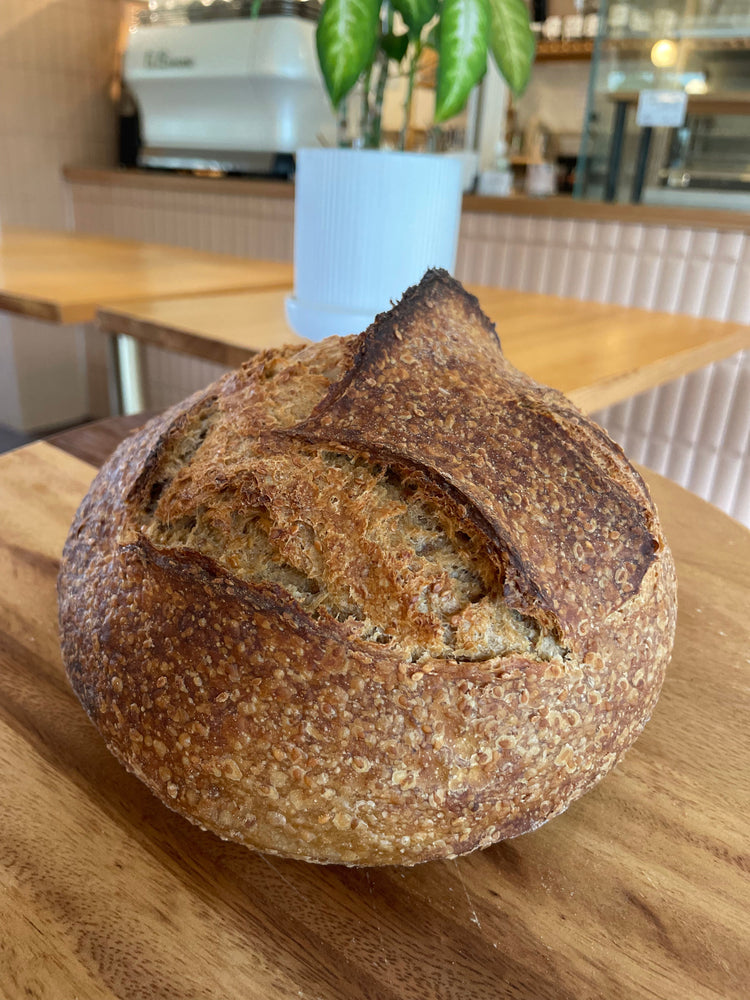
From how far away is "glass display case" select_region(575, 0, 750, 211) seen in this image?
1.89m

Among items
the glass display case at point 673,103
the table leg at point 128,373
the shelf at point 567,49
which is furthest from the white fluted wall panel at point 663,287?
the shelf at point 567,49

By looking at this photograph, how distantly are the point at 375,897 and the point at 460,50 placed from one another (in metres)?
0.90

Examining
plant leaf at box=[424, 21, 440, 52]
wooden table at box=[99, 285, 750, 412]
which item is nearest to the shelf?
wooden table at box=[99, 285, 750, 412]

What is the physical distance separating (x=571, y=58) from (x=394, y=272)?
3.30 meters

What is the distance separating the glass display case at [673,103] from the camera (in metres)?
1.89

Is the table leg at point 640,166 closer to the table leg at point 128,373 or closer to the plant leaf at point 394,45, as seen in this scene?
the plant leaf at point 394,45

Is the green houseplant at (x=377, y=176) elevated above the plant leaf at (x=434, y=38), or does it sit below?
below

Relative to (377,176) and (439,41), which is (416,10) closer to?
(439,41)

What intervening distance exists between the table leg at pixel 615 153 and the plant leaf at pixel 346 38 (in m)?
1.31

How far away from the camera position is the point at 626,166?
2.06 m

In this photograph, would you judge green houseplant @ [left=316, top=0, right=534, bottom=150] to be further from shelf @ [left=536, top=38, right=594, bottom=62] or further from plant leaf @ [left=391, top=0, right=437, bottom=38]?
shelf @ [left=536, top=38, right=594, bottom=62]

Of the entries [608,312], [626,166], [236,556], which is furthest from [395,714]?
[626,166]

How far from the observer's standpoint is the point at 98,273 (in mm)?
1806

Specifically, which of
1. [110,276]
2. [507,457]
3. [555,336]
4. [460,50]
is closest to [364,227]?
[460,50]
